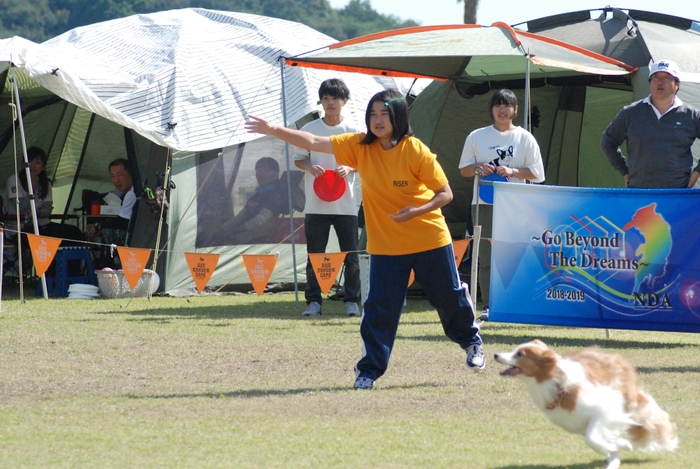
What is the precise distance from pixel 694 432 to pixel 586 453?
676 millimetres

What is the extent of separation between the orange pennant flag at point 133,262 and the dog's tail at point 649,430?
21.0ft

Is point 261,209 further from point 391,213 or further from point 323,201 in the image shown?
point 391,213

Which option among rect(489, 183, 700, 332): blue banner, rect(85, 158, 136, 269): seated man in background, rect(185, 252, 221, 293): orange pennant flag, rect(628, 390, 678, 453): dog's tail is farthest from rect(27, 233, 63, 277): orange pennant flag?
rect(628, 390, 678, 453): dog's tail

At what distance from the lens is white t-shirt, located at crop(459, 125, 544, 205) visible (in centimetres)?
807

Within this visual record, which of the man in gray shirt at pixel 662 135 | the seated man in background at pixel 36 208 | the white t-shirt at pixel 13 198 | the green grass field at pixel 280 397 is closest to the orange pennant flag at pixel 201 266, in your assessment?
the green grass field at pixel 280 397

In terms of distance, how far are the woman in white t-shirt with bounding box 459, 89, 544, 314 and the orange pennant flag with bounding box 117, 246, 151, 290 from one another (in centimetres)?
328

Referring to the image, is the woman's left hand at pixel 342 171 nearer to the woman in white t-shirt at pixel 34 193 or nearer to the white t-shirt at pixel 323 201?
the white t-shirt at pixel 323 201

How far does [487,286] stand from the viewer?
8156 millimetres

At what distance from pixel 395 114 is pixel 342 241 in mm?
3615

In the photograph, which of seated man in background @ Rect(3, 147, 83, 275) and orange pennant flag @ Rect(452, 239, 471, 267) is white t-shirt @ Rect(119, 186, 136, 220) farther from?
orange pennant flag @ Rect(452, 239, 471, 267)

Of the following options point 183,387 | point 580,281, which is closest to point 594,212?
point 580,281

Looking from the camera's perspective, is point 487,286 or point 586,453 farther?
point 487,286

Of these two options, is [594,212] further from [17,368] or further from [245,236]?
[245,236]

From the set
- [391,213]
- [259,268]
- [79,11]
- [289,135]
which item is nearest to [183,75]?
[259,268]
